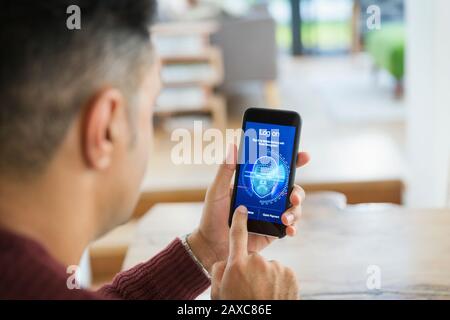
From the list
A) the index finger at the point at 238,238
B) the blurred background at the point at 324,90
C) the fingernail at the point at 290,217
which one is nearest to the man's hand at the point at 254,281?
the index finger at the point at 238,238

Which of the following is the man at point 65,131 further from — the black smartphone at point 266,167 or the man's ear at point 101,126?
the black smartphone at point 266,167

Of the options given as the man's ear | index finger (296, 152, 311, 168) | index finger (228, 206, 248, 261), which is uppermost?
the man's ear

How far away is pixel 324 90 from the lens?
4.61 meters

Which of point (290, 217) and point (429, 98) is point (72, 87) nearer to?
point (290, 217)

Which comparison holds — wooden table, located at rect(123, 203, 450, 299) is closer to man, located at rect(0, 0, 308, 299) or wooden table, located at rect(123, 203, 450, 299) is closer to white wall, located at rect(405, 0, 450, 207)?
man, located at rect(0, 0, 308, 299)

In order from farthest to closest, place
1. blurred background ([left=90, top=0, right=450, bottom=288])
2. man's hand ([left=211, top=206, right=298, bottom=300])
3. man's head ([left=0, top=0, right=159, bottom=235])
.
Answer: blurred background ([left=90, top=0, right=450, bottom=288])
man's hand ([left=211, top=206, right=298, bottom=300])
man's head ([left=0, top=0, right=159, bottom=235])

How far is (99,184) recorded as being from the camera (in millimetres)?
649

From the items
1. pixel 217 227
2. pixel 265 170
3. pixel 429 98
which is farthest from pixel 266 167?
pixel 429 98

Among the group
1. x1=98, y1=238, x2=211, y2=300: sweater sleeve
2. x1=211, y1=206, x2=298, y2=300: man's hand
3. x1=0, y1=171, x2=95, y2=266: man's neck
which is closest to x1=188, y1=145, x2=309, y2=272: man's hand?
x1=98, y1=238, x2=211, y2=300: sweater sleeve

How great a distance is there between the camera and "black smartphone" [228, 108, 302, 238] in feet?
2.82

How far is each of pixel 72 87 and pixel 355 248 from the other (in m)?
0.62

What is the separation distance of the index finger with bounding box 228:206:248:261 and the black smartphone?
0.24 feet

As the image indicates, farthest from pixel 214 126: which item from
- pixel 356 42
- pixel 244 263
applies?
pixel 244 263
